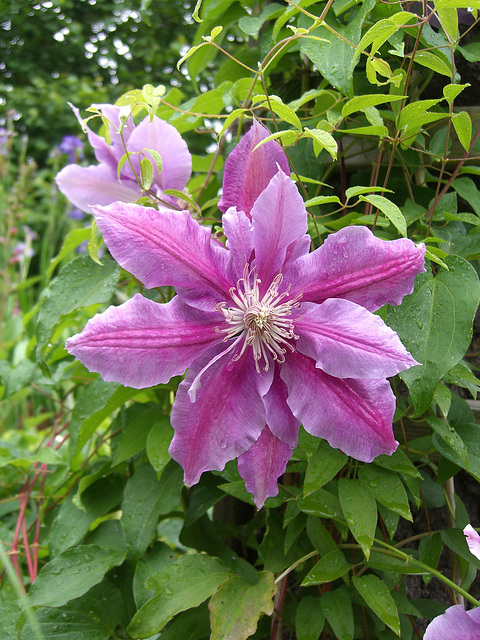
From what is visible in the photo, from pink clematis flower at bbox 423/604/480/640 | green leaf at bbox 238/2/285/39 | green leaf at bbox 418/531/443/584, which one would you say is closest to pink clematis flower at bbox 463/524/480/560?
pink clematis flower at bbox 423/604/480/640

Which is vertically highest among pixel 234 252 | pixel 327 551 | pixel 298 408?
pixel 234 252

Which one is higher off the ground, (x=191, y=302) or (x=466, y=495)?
(x=191, y=302)

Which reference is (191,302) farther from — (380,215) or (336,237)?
(380,215)

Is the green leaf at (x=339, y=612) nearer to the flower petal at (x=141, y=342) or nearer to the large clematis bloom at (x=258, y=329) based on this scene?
the large clematis bloom at (x=258, y=329)

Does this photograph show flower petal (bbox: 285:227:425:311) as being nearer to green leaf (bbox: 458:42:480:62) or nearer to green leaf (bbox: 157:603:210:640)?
green leaf (bbox: 458:42:480:62)

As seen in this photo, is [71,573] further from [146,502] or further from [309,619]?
[309,619]

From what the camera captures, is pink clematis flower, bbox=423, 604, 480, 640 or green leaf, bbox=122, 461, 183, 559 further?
green leaf, bbox=122, 461, 183, 559

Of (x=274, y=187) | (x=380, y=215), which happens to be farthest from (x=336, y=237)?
(x=380, y=215)

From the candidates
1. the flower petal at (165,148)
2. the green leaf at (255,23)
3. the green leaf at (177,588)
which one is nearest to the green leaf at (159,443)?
the green leaf at (177,588)
